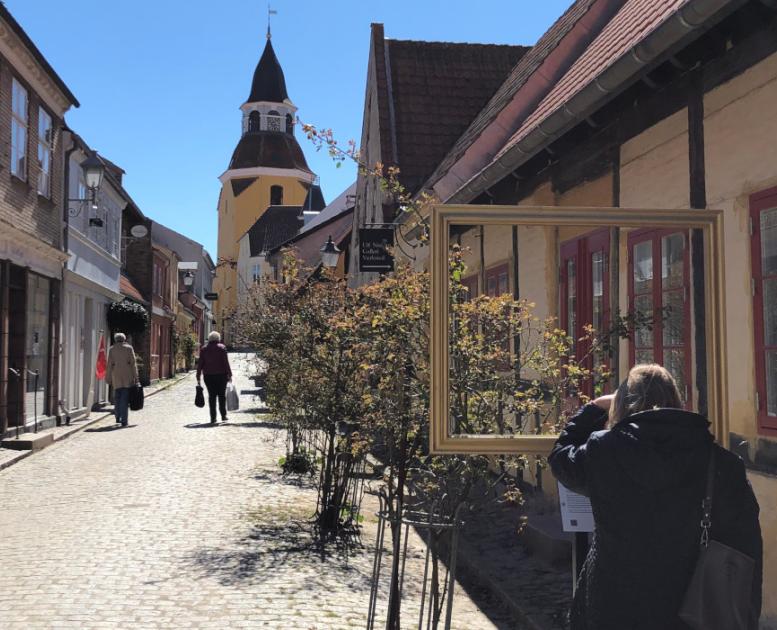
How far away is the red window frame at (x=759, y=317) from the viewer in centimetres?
516

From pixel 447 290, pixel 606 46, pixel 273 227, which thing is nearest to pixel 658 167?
pixel 447 290

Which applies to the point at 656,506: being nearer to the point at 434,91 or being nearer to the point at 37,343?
the point at 37,343

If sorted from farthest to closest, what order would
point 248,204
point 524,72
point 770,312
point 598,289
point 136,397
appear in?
point 248,204 < point 136,397 < point 524,72 < point 598,289 < point 770,312

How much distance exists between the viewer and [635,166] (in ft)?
22.7

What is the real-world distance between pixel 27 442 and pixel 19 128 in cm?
465

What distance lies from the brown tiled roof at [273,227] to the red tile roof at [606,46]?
68.7m

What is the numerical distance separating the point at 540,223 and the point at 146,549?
4.43m

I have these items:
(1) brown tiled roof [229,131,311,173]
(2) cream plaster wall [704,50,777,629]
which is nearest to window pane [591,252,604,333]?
(2) cream plaster wall [704,50,777,629]

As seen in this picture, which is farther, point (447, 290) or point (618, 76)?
point (618, 76)

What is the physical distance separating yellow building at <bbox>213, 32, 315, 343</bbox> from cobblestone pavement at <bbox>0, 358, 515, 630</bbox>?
7288cm

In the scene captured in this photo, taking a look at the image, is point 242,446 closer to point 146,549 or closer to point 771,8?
point 146,549

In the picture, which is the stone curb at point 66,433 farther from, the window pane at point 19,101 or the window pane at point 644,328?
the window pane at point 644,328

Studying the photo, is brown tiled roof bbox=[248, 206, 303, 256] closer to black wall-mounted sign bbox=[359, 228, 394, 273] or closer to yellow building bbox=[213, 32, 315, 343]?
yellow building bbox=[213, 32, 315, 343]

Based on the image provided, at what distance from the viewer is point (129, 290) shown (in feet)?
96.4
